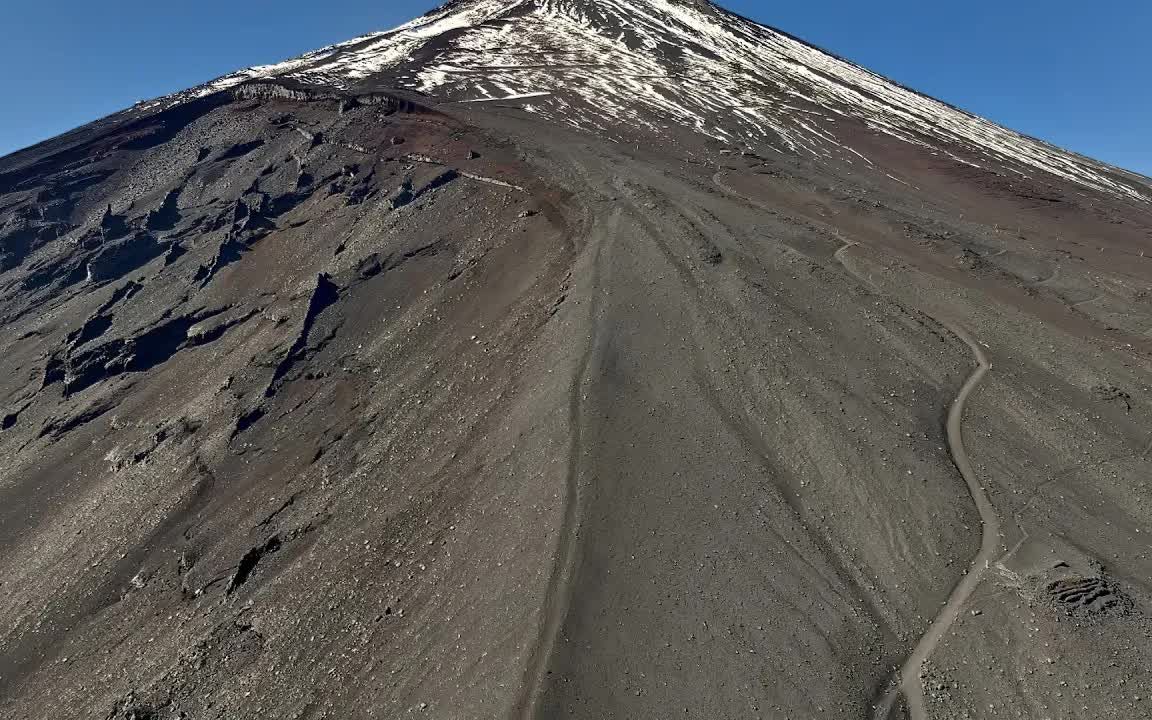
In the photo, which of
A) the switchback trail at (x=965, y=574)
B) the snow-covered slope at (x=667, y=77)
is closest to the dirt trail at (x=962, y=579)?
the switchback trail at (x=965, y=574)

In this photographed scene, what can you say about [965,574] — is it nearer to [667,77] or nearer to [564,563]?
[564,563]

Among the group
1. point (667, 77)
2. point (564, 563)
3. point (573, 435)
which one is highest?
point (667, 77)

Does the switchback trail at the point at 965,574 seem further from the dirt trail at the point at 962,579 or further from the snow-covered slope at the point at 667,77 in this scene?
the snow-covered slope at the point at 667,77

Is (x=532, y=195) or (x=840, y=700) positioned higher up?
(x=532, y=195)

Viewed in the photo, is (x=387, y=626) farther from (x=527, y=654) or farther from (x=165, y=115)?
(x=165, y=115)

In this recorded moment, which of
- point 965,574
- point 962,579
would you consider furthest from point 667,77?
point 962,579

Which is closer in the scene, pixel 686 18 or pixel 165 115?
pixel 165 115

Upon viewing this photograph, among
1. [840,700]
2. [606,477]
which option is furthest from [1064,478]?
[606,477]
